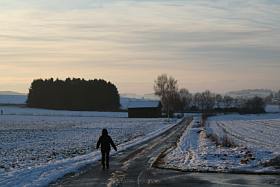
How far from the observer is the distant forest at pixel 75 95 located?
178 meters

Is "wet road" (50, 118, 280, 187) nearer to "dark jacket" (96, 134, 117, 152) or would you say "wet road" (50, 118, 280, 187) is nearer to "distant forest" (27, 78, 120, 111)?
"dark jacket" (96, 134, 117, 152)

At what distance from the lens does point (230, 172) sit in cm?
1986

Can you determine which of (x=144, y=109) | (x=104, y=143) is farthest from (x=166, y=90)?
(x=104, y=143)

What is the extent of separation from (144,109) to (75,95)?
46074mm

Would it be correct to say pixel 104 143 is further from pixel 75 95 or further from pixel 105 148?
pixel 75 95

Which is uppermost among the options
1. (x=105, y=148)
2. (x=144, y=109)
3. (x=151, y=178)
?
(x=144, y=109)

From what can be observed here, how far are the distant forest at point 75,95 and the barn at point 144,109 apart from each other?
1541 inches

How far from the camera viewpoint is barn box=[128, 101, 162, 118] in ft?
456

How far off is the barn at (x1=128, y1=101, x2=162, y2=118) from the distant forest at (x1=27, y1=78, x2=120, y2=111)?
3913 cm

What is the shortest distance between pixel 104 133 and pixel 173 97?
14032cm

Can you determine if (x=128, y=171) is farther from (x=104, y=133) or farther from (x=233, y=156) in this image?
(x=233, y=156)

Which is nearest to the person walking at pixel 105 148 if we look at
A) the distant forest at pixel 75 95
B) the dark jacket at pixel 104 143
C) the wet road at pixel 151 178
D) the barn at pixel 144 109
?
the dark jacket at pixel 104 143

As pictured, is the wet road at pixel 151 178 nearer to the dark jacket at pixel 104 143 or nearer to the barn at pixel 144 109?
the dark jacket at pixel 104 143

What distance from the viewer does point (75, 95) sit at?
591ft
